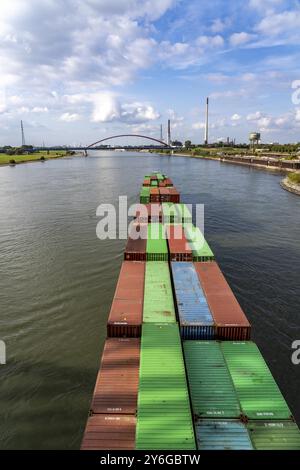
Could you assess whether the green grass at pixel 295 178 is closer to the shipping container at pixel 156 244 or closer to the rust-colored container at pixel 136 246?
the shipping container at pixel 156 244

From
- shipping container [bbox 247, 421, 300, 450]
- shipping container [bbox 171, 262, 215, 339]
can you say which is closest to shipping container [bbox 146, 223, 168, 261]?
shipping container [bbox 171, 262, 215, 339]

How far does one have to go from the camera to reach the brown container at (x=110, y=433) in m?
12.3

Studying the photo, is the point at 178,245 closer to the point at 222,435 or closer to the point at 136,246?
the point at 136,246

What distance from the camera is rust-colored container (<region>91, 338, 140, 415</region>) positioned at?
1418 cm

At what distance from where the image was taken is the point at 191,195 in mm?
94625

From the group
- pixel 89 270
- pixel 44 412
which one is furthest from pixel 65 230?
pixel 44 412

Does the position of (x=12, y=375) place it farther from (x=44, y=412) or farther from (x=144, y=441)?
(x=144, y=441)

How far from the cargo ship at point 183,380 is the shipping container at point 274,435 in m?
0.04

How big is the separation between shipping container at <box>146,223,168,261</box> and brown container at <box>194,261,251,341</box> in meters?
4.69

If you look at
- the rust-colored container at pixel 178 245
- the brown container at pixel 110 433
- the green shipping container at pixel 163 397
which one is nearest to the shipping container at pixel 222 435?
the green shipping container at pixel 163 397

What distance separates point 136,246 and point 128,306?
1238cm

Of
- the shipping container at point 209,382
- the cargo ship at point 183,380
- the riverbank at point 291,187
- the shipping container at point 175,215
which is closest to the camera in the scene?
the cargo ship at point 183,380

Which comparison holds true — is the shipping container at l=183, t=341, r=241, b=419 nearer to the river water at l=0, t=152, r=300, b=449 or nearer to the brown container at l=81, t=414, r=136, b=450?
the brown container at l=81, t=414, r=136, b=450
